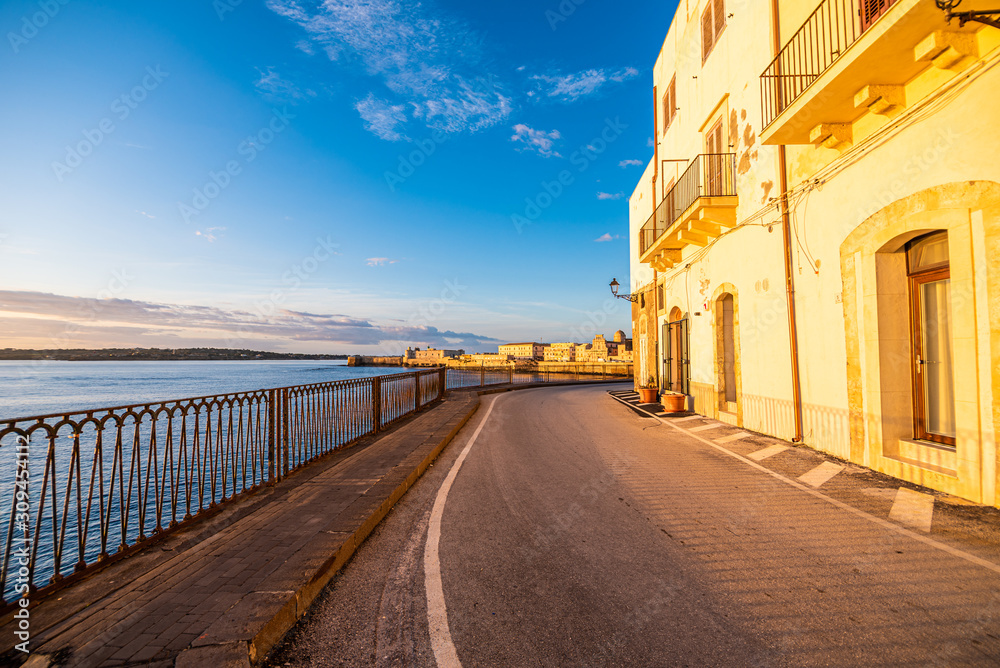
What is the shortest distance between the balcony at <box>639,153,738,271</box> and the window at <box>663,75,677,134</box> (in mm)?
3787

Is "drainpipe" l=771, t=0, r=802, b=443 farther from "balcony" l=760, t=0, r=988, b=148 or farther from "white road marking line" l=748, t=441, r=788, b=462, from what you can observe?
"balcony" l=760, t=0, r=988, b=148

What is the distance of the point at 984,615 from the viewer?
118 inches

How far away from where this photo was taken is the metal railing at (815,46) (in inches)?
272

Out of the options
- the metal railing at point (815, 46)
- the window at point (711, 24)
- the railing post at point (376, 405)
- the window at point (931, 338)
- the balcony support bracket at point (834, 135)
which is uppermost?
the window at point (711, 24)

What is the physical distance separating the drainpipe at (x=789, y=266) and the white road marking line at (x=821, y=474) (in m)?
1.68

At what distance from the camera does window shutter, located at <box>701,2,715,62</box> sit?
1334 centimetres

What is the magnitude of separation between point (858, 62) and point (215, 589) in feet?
30.1

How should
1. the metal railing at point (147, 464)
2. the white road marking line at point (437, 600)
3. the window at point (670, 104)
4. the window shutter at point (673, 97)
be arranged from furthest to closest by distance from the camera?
the window at point (670, 104) < the window shutter at point (673, 97) < the metal railing at point (147, 464) < the white road marking line at point (437, 600)

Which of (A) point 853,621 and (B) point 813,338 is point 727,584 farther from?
(B) point 813,338

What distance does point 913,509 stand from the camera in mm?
5109

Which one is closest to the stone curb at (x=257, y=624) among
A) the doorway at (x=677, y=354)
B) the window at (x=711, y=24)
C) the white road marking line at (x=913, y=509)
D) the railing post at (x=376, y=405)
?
the white road marking line at (x=913, y=509)

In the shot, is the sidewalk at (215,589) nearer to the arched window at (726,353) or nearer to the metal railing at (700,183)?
the arched window at (726,353)

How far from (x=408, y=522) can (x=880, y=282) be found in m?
7.42

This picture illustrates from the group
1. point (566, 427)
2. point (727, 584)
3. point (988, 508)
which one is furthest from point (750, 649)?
point (566, 427)
